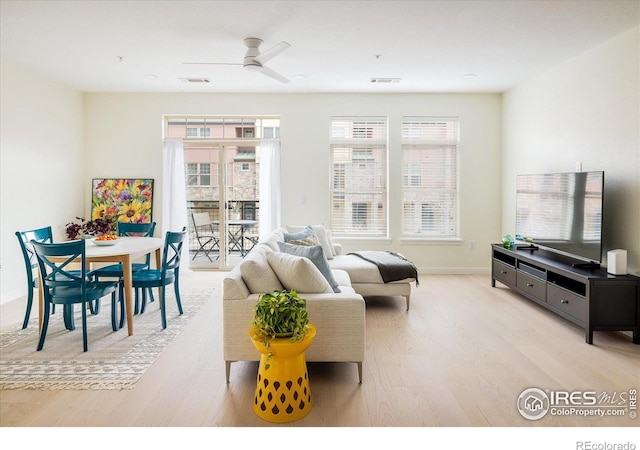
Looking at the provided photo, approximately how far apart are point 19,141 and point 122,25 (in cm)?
226

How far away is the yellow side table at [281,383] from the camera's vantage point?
2.05m

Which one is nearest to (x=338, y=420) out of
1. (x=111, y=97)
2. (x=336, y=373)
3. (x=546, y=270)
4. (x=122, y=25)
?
(x=336, y=373)

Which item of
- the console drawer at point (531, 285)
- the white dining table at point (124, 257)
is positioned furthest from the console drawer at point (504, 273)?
the white dining table at point (124, 257)

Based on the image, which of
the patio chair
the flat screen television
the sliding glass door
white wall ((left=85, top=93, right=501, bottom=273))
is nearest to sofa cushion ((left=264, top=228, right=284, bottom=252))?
white wall ((left=85, top=93, right=501, bottom=273))

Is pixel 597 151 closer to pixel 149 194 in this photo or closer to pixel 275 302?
pixel 275 302

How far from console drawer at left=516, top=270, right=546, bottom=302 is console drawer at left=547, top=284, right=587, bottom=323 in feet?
0.44

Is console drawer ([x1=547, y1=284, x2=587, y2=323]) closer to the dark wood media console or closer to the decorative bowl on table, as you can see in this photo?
the dark wood media console

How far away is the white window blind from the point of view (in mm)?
5992

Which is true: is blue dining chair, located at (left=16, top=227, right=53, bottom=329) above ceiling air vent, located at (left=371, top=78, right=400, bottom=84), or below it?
below

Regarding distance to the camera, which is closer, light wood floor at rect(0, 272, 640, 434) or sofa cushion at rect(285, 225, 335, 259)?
light wood floor at rect(0, 272, 640, 434)

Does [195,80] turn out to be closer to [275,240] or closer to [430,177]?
[275,240]

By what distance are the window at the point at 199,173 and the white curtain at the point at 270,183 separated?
35.5 inches

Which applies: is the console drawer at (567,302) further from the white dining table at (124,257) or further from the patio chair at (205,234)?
the patio chair at (205,234)

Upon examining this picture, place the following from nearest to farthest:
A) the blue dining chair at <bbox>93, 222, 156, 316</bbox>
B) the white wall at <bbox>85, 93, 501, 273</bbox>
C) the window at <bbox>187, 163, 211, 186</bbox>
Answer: the blue dining chair at <bbox>93, 222, 156, 316</bbox>
the white wall at <bbox>85, 93, 501, 273</bbox>
the window at <bbox>187, 163, 211, 186</bbox>
